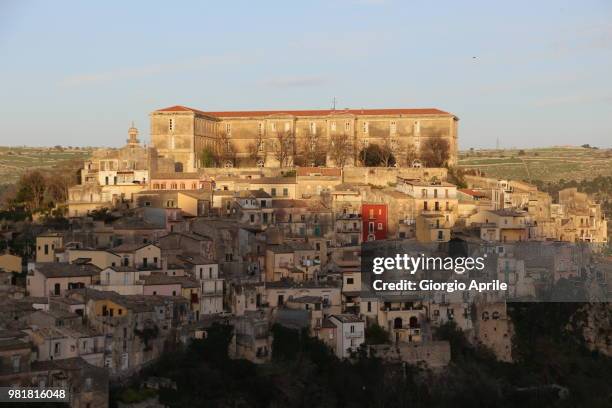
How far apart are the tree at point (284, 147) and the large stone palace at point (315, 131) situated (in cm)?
4

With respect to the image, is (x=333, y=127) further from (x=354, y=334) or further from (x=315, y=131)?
(x=354, y=334)

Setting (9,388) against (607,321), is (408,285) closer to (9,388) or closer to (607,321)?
(607,321)

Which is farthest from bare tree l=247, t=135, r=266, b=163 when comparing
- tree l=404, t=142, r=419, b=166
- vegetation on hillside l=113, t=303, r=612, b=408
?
vegetation on hillside l=113, t=303, r=612, b=408

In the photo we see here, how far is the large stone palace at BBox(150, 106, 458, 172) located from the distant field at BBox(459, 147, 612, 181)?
994 inches

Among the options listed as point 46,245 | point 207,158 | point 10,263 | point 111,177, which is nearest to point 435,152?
point 207,158

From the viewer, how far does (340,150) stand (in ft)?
161

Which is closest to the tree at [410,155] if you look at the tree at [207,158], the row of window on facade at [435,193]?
the tree at [207,158]

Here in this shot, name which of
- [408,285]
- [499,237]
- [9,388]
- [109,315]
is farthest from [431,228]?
[9,388]

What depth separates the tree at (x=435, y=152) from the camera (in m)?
49.9

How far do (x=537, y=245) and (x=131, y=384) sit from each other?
14.9 meters

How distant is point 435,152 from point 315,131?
4947 millimetres

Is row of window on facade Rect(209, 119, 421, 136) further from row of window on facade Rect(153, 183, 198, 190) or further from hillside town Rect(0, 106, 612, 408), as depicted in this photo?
row of window on facade Rect(153, 183, 198, 190)

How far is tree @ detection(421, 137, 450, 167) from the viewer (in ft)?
164

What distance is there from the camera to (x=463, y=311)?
109 ft
